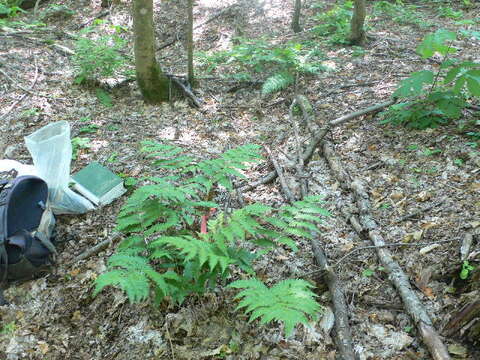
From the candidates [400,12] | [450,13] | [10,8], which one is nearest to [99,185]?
[10,8]

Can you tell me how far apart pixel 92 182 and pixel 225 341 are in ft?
8.44

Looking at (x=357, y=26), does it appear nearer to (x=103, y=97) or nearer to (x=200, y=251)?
(x=103, y=97)

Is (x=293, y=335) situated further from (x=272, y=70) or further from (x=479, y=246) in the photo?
(x=272, y=70)

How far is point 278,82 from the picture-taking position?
650 cm

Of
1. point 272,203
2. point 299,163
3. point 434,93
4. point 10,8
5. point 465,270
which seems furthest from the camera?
point 10,8

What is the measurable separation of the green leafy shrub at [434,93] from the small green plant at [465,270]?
195 centimetres

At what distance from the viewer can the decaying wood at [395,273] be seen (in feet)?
8.11

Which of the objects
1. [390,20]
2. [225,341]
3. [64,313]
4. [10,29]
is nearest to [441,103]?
[225,341]

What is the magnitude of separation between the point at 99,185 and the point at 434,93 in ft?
13.6

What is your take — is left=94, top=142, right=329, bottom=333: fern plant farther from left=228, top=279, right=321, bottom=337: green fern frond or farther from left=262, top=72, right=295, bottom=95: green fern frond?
left=262, top=72, right=295, bottom=95: green fern frond

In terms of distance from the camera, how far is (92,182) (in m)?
4.45

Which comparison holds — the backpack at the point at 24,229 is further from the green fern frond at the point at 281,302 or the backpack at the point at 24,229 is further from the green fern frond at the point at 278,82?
the green fern frond at the point at 278,82

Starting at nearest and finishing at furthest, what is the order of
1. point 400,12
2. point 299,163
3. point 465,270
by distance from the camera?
point 465,270 < point 299,163 < point 400,12

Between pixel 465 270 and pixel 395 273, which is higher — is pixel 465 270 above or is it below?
above
